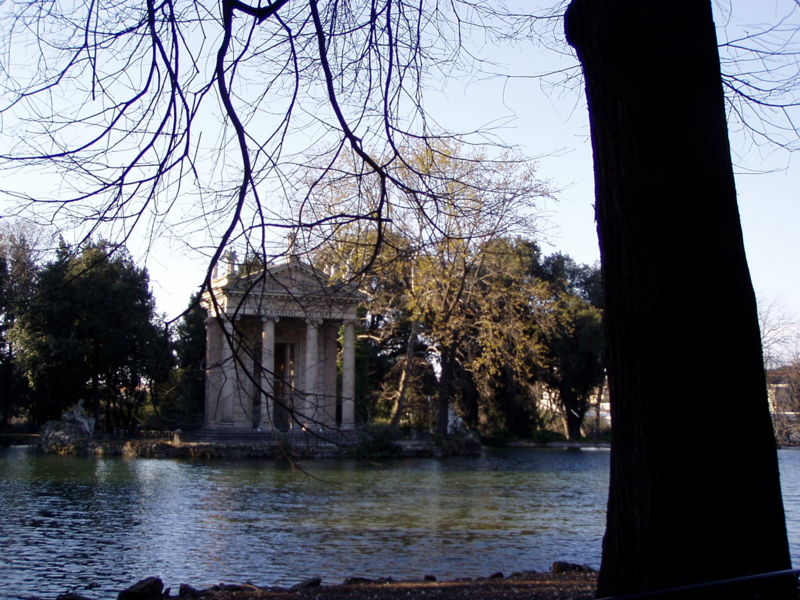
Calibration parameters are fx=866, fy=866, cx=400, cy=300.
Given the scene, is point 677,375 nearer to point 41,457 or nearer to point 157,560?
point 157,560

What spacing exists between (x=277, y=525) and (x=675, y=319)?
37.5 ft

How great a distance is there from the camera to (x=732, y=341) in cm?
388

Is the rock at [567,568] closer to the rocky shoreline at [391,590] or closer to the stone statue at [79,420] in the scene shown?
the rocky shoreline at [391,590]

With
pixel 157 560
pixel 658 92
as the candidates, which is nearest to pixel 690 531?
pixel 658 92

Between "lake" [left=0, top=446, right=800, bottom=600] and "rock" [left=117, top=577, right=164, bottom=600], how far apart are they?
0.88 meters

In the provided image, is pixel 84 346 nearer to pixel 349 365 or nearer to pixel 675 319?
pixel 349 365

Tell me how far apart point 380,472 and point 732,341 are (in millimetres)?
23523

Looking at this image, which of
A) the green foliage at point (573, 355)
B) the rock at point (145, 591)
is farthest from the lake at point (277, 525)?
the green foliage at point (573, 355)

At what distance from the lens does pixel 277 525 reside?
1420cm

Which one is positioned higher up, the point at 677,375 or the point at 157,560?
the point at 677,375

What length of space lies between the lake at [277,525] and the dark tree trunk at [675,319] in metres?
2.85

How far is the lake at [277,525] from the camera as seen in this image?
33.8 feet

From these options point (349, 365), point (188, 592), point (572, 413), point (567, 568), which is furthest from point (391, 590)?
point (572, 413)

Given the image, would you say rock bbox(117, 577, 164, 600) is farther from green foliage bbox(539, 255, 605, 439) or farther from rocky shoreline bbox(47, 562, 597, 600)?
green foliage bbox(539, 255, 605, 439)
